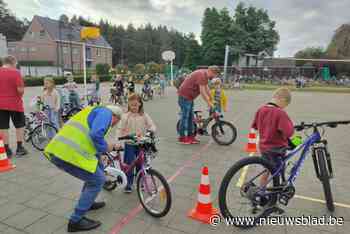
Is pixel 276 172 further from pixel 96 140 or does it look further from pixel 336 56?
pixel 336 56

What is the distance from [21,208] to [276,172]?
292cm

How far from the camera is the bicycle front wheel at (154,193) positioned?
2678 mm

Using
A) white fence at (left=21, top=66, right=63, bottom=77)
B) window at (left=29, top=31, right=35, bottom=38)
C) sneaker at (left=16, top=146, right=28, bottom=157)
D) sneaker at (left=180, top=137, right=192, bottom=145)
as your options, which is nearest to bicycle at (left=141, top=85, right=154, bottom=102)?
sneaker at (left=180, top=137, right=192, bottom=145)

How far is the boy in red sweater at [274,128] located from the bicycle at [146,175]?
1.08 meters

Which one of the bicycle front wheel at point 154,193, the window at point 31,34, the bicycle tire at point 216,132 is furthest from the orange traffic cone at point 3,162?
the window at point 31,34

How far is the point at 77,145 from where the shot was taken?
224 centimetres

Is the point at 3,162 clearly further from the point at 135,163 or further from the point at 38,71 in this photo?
the point at 38,71

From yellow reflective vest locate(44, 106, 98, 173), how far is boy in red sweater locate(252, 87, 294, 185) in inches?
68.7

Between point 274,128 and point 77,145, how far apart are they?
1939 mm

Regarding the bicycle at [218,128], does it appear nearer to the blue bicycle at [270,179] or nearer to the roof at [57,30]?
the blue bicycle at [270,179]

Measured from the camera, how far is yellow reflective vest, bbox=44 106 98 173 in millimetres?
2240

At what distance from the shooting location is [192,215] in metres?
2.79

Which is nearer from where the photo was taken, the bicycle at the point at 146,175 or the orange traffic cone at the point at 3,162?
the bicycle at the point at 146,175

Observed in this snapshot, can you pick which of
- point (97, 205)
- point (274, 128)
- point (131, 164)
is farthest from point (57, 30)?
point (274, 128)
